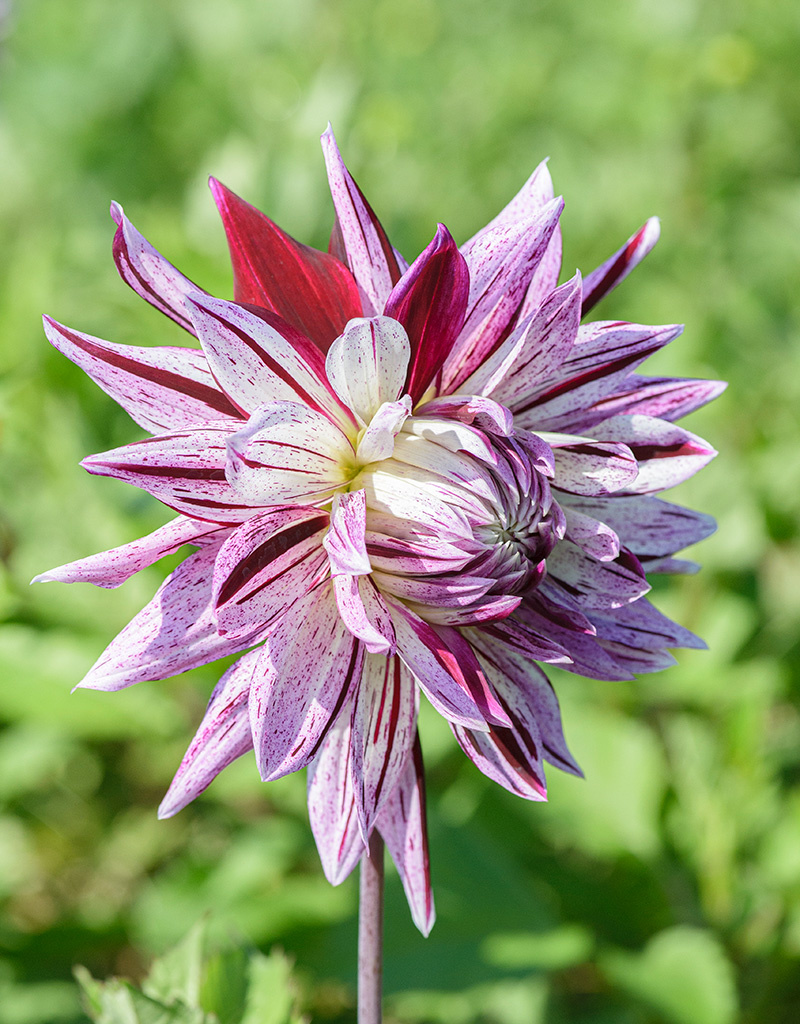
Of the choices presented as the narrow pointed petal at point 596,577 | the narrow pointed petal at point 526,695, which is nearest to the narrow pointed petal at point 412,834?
the narrow pointed petal at point 526,695

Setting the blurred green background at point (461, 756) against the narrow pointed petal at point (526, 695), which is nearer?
the narrow pointed petal at point (526, 695)

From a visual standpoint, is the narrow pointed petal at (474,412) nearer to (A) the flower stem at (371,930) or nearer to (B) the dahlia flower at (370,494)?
(B) the dahlia flower at (370,494)

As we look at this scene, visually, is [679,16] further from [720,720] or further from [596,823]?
[596,823]

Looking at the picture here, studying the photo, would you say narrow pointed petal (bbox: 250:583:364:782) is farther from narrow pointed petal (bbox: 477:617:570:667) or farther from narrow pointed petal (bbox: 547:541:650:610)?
narrow pointed petal (bbox: 547:541:650:610)

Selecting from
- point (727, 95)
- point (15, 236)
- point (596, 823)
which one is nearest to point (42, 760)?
point (596, 823)

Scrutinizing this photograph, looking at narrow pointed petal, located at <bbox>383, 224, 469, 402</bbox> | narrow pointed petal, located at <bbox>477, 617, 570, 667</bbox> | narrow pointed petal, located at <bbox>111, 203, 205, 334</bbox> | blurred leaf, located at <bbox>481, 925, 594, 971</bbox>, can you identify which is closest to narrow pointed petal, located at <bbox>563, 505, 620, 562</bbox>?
narrow pointed petal, located at <bbox>477, 617, 570, 667</bbox>

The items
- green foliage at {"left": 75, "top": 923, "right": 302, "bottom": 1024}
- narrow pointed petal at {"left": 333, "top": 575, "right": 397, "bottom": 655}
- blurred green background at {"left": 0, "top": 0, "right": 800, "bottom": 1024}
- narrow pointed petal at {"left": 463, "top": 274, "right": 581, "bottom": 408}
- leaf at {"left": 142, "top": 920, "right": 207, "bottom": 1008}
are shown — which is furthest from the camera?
blurred green background at {"left": 0, "top": 0, "right": 800, "bottom": 1024}
